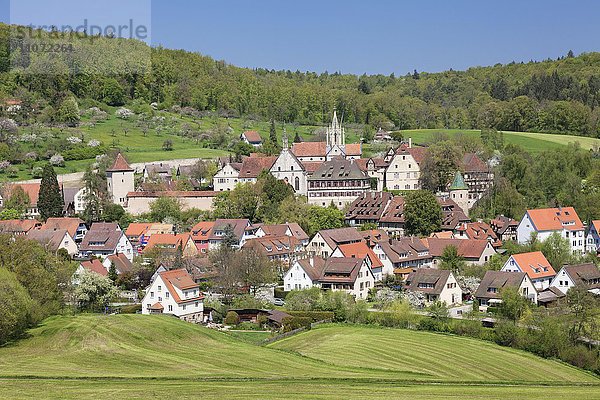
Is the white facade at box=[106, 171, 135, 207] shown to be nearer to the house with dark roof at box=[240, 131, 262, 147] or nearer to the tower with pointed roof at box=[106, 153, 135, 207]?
the tower with pointed roof at box=[106, 153, 135, 207]

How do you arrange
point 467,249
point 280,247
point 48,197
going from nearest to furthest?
point 467,249 < point 280,247 < point 48,197

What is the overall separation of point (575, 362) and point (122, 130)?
266 feet

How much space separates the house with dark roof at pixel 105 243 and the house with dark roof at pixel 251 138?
39.1m

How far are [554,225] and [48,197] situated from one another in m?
39.7

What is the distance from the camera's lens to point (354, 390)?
118 ft

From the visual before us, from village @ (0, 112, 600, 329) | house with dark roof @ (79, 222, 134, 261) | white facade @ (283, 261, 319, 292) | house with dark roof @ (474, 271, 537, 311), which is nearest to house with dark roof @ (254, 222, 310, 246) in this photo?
village @ (0, 112, 600, 329)

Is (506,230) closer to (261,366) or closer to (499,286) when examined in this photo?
(499,286)

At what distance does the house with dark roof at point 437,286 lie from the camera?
5928 cm

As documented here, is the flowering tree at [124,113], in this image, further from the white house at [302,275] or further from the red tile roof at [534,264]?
the red tile roof at [534,264]

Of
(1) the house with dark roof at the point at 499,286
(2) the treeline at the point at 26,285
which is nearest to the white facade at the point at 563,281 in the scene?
(1) the house with dark roof at the point at 499,286

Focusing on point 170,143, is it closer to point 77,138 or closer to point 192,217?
point 77,138

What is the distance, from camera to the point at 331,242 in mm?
68500

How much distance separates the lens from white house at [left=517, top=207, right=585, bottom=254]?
70500 millimetres

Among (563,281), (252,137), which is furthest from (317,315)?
(252,137)
